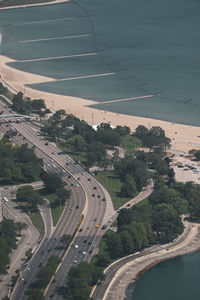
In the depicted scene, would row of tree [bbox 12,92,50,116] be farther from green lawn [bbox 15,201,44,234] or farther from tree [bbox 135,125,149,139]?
green lawn [bbox 15,201,44,234]

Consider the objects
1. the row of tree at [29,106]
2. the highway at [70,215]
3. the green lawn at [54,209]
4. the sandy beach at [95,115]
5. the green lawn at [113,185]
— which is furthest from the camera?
the row of tree at [29,106]

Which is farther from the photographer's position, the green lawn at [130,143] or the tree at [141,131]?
the tree at [141,131]

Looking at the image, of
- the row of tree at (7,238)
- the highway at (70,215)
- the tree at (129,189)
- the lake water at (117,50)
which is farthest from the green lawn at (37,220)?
the lake water at (117,50)

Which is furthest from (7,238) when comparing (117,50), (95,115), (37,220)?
(117,50)

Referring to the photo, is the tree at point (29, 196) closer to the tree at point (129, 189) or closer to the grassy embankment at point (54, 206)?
the grassy embankment at point (54, 206)

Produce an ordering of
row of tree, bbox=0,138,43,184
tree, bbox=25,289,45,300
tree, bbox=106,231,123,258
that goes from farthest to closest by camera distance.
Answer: row of tree, bbox=0,138,43,184 < tree, bbox=106,231,123,258 < tree, bbox=25,289,45,300

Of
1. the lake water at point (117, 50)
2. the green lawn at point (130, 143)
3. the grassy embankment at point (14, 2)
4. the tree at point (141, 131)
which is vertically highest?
the grassy embankment at point (14, 2)

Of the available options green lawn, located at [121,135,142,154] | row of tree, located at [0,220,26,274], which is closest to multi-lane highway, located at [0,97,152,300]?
row of tree, located at [0,220,26,274]

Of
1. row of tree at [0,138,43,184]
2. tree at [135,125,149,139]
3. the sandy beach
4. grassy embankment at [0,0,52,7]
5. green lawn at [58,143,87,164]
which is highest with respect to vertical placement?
grassy embankment at [0,0,52,7]
